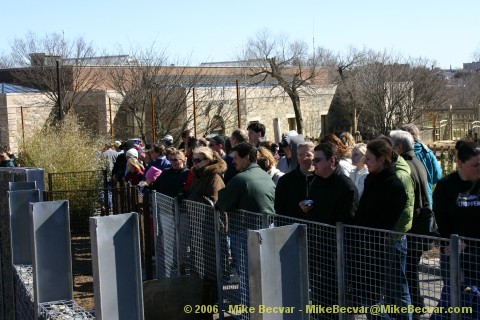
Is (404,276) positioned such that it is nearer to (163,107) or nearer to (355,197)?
(355,197)

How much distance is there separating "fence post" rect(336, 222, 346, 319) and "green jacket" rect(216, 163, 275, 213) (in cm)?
172

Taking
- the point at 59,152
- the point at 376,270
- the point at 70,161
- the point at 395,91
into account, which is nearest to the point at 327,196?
the point at 376,270

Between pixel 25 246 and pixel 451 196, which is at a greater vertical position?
pixel 451 196

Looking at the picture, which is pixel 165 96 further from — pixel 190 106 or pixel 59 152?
pixel 59 152

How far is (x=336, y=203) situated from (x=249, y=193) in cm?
122

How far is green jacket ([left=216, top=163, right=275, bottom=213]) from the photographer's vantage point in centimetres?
716

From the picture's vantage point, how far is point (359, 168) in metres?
8.19

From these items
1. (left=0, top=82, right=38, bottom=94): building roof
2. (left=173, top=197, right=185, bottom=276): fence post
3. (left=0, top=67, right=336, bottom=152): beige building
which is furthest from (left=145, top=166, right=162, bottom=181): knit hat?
(left=0, top=82, right=38, bottom=94): building roof

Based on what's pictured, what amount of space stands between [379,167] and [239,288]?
1.73 meters

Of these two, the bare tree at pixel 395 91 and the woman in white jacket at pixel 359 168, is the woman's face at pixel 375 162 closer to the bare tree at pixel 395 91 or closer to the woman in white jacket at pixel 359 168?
the woman in white jacket at pixel 359 168

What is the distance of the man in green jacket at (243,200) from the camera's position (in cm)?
667

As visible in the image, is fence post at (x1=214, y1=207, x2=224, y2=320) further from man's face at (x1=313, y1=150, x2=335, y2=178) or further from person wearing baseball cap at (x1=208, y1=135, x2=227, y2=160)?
person wearing baseball cap at (x1=208, y1=135, x2=227, y2=160)

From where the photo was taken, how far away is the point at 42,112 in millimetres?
40375

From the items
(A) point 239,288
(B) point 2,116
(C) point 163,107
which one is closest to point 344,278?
(A) point 239,288
